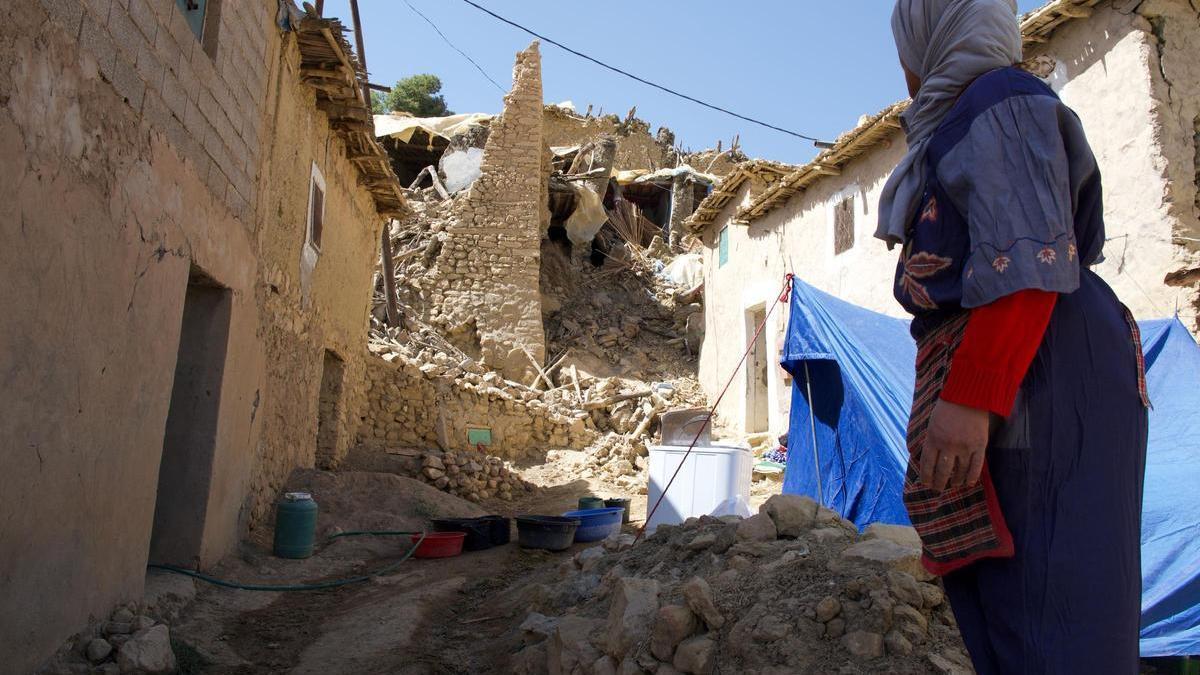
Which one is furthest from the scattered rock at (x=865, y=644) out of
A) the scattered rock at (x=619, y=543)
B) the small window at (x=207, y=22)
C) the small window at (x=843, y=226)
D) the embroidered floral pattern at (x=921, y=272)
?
the small window at (x=843, y=226)

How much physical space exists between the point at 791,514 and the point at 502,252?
9957mm

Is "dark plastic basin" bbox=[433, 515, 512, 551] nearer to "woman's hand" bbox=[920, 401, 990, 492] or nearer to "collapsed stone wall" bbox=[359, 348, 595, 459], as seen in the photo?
"collapsed stone wall" bbox=[359, 348, 595, 459]

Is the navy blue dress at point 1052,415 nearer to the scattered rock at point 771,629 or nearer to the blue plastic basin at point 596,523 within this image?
the scattered rock at point 771,629

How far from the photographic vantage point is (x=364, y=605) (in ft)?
14.7

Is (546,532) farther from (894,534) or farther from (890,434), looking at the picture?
(894,534)

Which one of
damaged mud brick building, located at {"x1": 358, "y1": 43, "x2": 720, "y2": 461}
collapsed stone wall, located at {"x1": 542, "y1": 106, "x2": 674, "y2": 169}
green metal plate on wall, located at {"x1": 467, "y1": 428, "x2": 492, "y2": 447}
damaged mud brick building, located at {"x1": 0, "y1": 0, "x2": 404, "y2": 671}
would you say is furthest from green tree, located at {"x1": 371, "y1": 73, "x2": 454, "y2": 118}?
damaged mud brick building, located at {"x1": 0, "y1": 0, "x2": 404, "y2": 671}

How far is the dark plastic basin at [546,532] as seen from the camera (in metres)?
6.16

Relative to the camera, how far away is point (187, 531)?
4.28m

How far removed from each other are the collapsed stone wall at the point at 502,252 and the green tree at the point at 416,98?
17.6m

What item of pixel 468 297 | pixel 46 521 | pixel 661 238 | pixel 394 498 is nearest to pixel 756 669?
pixel 46 521

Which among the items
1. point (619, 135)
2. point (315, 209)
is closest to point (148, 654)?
point (315, 209)

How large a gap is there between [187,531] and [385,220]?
6457mm

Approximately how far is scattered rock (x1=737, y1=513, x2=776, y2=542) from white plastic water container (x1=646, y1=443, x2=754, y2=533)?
2320 mm

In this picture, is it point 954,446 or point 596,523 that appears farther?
point 596,523
